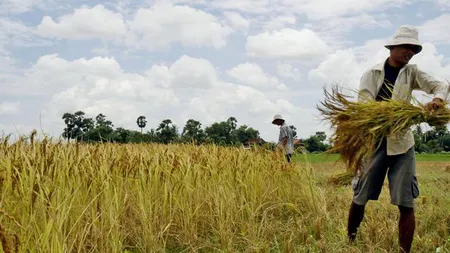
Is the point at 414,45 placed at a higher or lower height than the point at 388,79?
higher

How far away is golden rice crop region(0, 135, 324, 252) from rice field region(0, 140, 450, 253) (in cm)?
1

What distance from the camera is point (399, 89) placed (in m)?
4.20

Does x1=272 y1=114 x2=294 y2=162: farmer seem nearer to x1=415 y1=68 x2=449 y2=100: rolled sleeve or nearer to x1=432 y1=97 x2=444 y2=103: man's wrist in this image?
x1=415 y1=68 x2=449 y2=100: rolled sleeve

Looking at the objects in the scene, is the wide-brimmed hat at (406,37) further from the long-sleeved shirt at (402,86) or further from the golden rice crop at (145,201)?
the golden rice crop at (145,201)

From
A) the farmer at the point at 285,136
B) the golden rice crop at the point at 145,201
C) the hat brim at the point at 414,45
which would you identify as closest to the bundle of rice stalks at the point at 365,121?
the hat brim at the point at 414,45

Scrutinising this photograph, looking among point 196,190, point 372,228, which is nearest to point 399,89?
point 372,228

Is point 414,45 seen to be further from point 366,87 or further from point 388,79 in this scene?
point 366,87

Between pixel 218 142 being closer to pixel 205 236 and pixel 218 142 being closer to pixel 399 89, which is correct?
pixel 205 236

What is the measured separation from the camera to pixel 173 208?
4.67 metres

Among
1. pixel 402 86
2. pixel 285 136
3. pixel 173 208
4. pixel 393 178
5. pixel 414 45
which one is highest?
pixel 414 45

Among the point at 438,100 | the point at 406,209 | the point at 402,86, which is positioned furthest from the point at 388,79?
the point at 406,209

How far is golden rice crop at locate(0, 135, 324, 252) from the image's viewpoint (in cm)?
340

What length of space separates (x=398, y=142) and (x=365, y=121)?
32 centimetres

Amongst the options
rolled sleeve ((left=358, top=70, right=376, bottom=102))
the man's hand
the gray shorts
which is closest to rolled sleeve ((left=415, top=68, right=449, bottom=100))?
the man's hand
